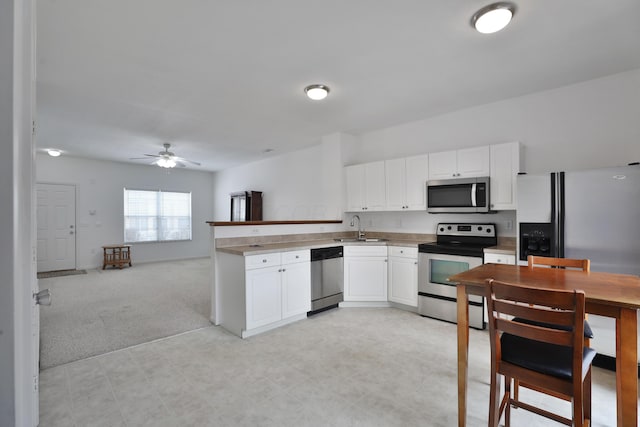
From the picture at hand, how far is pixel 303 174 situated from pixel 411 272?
10.8 feet

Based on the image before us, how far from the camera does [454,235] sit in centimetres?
391

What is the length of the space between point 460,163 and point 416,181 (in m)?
0.59

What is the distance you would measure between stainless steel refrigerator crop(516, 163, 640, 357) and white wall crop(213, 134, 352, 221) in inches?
103

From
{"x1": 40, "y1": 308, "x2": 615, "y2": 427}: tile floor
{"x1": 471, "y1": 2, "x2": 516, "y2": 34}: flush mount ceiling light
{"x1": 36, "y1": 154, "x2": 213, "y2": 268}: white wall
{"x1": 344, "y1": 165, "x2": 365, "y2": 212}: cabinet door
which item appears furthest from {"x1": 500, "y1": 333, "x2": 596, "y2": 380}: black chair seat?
{"x1": 36, "y1": 154, "x2": 213, "y2": 268}: white wall

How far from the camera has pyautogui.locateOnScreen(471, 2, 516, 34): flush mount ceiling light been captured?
202 cm

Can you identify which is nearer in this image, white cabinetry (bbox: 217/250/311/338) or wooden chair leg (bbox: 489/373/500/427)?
wooden chair leg (bbox: 489/373/500/427)

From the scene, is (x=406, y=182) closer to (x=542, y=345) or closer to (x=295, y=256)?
(x=295, y=256)

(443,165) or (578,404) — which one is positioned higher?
(443,165)

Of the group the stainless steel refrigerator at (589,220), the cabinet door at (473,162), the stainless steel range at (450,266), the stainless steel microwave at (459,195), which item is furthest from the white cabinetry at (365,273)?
the stainless steel refrigerator at (589,220)

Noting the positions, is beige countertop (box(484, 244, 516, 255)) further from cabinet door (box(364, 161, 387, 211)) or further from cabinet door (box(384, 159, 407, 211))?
cabinet door (box(364, 161, 387, 211))

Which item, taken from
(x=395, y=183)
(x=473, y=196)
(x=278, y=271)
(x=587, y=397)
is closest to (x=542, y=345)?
(x=587, y=397)

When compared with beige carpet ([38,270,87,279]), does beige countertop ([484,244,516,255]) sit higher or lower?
higher

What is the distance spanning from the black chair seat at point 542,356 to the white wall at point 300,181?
3.47 metres

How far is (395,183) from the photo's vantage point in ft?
14.1
